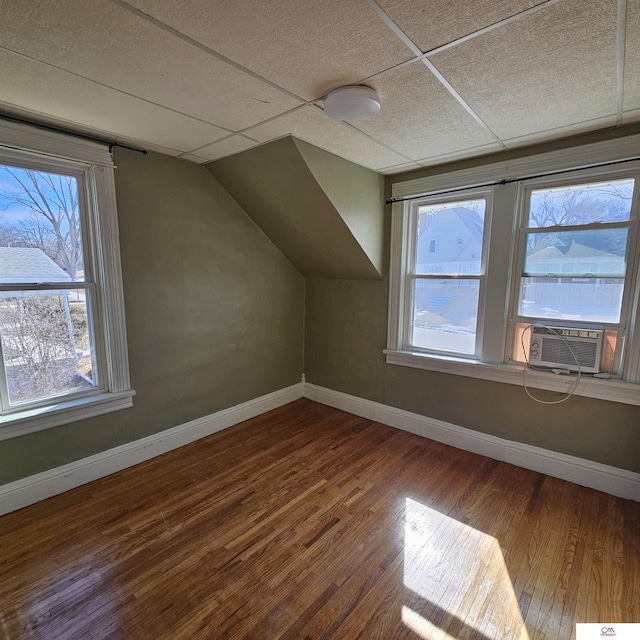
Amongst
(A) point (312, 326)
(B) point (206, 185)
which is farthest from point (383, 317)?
(B) point (206, 185)

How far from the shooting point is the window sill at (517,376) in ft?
7.31

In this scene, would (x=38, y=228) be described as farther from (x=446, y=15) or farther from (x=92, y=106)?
(x=446, y=15)

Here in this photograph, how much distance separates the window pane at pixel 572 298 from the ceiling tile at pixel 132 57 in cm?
212

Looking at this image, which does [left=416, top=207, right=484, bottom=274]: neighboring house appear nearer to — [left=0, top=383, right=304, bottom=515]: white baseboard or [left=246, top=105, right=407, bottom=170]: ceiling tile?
[left=246, top=105, right=407, bottom=170]: ceiling tile

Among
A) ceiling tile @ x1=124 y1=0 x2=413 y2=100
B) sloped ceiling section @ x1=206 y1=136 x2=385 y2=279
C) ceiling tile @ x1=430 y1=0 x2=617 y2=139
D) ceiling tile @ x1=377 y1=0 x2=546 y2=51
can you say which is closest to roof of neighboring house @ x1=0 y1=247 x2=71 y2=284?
sloped ceiling section @ x1=206 y1=136 x2=385 y2=279

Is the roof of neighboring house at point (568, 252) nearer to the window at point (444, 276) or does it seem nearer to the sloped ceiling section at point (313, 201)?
the window at point (444, 276)

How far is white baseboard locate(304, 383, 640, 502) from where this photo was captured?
229 cm

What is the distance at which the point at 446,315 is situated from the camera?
9.93 feet

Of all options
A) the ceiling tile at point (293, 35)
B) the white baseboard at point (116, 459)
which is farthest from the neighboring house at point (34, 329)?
the ceiling tile at point (293, 35)

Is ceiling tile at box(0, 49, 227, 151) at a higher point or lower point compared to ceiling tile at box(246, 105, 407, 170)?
lower

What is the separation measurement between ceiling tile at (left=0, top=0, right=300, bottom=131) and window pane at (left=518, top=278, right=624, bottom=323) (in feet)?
6.96

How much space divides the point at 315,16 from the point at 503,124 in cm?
144

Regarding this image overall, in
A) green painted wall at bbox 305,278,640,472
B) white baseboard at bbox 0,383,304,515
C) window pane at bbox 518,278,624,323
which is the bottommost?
white baseboard at bbox 0,383,304,515

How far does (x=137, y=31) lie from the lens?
4.00 feet
